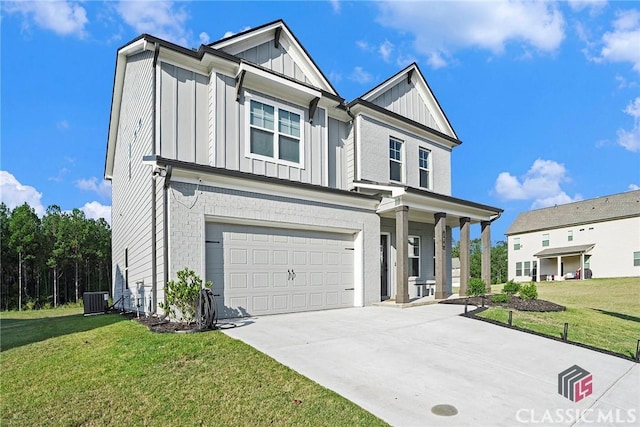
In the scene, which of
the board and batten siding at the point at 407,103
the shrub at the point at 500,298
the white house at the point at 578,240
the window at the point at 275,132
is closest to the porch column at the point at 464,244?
the shrub at the point at 500,298

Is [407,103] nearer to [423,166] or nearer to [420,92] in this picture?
[420,92]

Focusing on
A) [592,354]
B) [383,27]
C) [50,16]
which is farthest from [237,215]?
[383,27]

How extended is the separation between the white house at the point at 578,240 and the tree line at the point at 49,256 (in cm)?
3830

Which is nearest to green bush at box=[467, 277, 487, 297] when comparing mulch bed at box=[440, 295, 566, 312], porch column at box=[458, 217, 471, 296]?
mulch bed at box=[440, 295, 566, 312]

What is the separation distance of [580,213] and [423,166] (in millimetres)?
28813

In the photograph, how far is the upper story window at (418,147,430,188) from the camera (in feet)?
50.2

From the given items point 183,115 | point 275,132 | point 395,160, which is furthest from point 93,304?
point 395,160

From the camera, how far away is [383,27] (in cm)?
1346

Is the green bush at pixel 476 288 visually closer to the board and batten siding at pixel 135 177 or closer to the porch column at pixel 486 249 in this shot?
the porch column at pixel 486 249

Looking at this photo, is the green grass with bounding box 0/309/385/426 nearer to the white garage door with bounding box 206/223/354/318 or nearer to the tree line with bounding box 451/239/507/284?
the white garage door with bounding box 206/223/354/318

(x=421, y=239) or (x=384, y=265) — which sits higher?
(x=421, y=239)

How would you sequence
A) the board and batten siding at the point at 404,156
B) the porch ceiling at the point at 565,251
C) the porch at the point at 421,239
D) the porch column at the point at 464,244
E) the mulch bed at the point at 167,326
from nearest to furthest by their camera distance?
the mulch bed at the point at 167,326 < the porch at the point at 421,239 < the board and batten siding at the point at 404,156 < the porch column at the point at 464,244 < the porch ceiling at the point at 565,251

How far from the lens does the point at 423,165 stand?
15.4 metres

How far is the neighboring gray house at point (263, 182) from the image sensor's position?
344 inches
